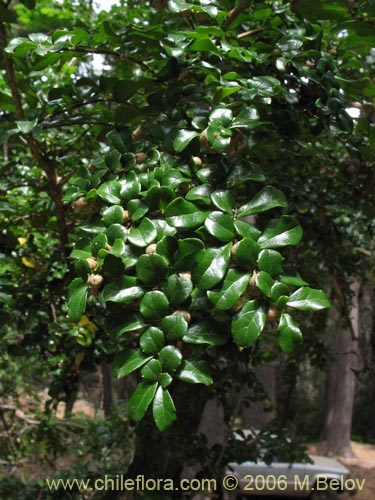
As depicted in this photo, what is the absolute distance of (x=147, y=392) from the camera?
827mm

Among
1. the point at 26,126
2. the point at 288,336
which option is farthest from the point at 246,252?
the point at 26,126

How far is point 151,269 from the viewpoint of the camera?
2.86 ft

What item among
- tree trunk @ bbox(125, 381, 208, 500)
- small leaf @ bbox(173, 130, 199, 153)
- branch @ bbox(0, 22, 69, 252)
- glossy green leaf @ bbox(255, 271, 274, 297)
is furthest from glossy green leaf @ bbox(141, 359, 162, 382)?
tree trunk @ bbox(125, 381, 208, 500)

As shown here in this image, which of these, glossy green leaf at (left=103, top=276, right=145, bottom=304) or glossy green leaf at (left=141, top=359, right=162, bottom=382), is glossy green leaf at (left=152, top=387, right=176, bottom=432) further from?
glossy green leaf at (left=103, top=276, right=145, bottom=304)

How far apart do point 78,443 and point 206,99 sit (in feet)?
11.4

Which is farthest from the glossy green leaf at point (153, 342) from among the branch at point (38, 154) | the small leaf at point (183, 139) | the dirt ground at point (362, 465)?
the dirt ground at point (362, 465)

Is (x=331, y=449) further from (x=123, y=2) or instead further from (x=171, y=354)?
(x=171, y=354)

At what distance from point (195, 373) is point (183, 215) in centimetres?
28

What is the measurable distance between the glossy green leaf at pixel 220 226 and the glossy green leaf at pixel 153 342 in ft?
0.63

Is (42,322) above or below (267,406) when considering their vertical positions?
above

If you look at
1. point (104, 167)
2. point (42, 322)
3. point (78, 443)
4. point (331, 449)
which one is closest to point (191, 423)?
point (42, 322)

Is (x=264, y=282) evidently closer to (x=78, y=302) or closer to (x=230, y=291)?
(x=230, y=291)

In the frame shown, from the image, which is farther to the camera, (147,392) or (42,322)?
(42,322)

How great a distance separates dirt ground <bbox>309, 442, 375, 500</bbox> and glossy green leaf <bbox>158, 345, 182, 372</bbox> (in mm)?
6586
